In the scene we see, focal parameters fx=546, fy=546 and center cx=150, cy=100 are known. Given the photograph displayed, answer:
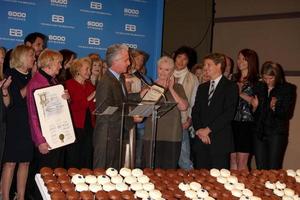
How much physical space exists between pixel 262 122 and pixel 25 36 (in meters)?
2.66

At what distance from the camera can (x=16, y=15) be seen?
19.0ft

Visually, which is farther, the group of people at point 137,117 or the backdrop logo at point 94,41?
the backdrop logo at point 94,41

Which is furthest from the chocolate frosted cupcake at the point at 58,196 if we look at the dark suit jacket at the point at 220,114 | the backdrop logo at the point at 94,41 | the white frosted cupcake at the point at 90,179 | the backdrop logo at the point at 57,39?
the backdrop logo at the point at 94,41

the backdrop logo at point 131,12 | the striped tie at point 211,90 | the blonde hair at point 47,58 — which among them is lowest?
the striped tie at point 211,90

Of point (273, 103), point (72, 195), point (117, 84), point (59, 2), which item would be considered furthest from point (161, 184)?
point (59, 2)

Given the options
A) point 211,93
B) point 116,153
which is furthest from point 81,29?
point 116,153

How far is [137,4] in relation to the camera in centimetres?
677

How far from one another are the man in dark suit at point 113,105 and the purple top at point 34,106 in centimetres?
47

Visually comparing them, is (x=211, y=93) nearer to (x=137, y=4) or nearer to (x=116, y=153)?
(x=116, y=153)

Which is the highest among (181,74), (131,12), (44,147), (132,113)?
(131,12)

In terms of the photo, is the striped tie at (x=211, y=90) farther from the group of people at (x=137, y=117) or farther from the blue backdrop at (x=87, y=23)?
the blue backdrop at (x=87, y=23)

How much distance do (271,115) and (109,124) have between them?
1921 mm

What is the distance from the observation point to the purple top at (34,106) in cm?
436

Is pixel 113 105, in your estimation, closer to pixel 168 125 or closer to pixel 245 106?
pixel 168 125
